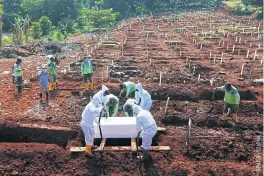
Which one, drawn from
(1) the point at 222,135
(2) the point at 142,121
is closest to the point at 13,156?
(2) the point at 142,121

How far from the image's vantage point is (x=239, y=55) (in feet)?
62.8

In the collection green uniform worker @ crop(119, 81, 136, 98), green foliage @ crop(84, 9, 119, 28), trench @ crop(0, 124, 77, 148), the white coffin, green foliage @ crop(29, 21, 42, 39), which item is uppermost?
green foliage @ crop(84, 9, 119, 28)

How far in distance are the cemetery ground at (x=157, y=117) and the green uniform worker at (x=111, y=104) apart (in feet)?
2.83

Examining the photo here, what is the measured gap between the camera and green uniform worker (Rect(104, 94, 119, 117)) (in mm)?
7973

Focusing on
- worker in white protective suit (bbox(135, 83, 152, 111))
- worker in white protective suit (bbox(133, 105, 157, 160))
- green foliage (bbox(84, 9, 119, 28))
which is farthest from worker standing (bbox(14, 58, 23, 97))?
green foliage (bbox(84, 9, 119, 28))

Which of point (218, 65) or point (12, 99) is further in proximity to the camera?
point (218, 65)

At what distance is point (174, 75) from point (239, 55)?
273 inches

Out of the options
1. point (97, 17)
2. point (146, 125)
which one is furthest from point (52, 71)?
point (97, 17)

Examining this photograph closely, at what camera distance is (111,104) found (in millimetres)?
8156

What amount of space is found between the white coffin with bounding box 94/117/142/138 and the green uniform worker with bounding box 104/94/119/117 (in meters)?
0.36

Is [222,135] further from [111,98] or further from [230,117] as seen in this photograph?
[111,98]

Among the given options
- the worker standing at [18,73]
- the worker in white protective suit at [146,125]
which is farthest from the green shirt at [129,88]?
the worker standing at [18,73]

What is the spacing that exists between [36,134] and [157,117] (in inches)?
153

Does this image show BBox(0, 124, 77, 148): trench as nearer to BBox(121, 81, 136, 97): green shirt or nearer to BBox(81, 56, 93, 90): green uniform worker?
BBox(121, 81, 136, 97): green shirt
